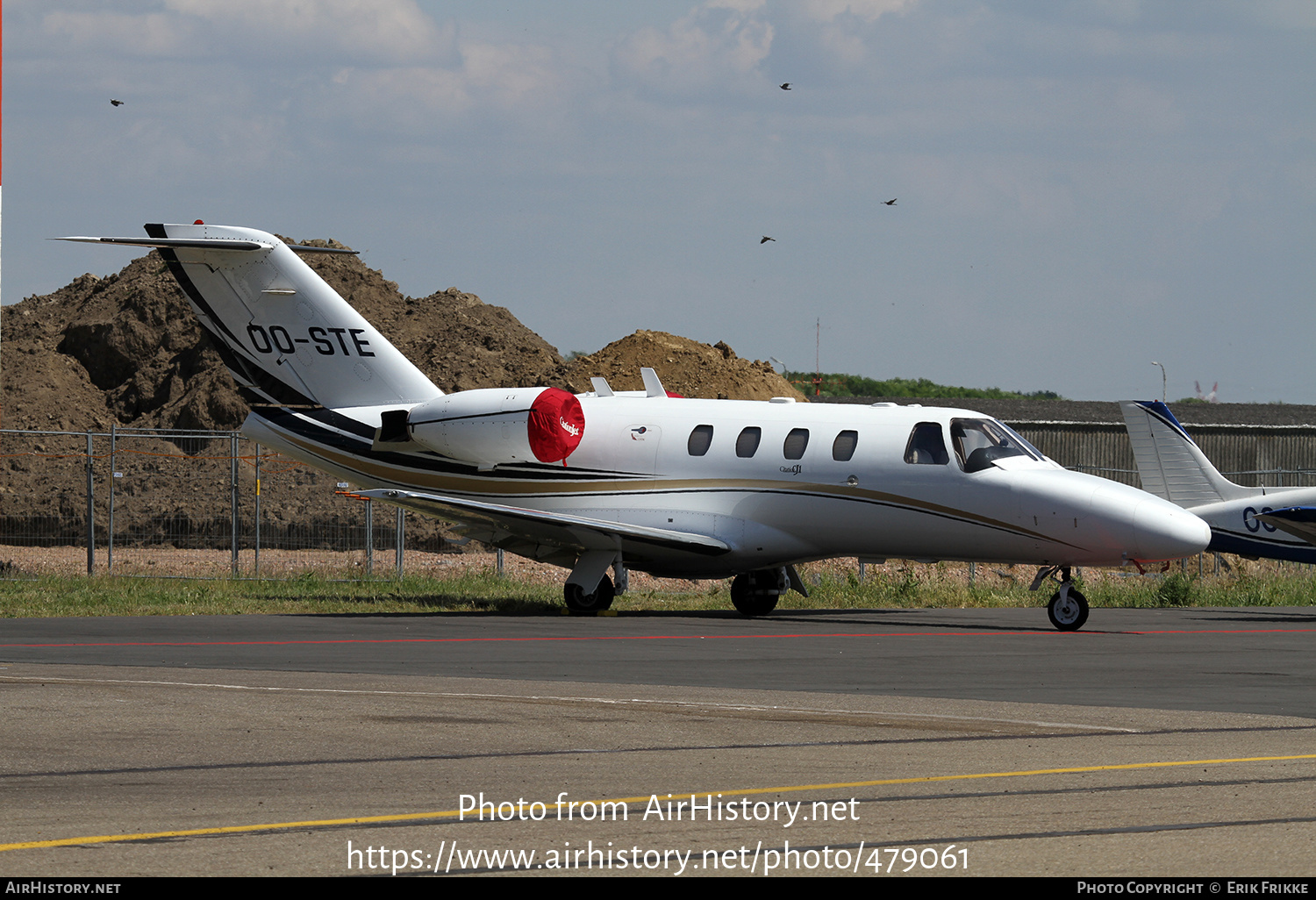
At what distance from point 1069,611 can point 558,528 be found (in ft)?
23.8

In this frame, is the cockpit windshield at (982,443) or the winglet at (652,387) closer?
the cockpit windshield at (982,443)

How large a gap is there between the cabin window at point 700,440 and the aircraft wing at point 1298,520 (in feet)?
32.0

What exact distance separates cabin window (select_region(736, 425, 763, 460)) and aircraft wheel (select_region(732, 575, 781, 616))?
2093 mm

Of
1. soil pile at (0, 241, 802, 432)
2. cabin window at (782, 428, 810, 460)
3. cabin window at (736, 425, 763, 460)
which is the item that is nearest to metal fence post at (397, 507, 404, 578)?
cabin window at (736, 425, 763, 460)

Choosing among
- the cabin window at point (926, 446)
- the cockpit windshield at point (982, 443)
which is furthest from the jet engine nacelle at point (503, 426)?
the cockpit windshield at point (982, 443)

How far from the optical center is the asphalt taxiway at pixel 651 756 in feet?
23.8

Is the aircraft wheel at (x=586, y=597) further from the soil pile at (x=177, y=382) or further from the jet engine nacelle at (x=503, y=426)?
the soil pile at (x=177, y=382)

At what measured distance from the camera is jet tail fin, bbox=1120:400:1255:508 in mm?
29250

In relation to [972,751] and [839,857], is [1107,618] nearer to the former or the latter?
[972,751]

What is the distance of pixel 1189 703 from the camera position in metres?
13.4

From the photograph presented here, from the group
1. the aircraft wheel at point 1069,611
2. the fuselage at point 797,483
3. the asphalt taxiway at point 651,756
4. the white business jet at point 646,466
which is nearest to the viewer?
the asphalt taxiway at point 651,756

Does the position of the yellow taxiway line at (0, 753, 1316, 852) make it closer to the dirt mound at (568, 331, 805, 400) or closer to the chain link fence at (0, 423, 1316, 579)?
the chain link fence at (0, 423, 1316, 579)

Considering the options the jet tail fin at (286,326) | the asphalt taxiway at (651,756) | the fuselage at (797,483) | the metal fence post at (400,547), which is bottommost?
the asphalt taxiway at (651,756)

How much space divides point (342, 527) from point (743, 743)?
31599 millimetres
